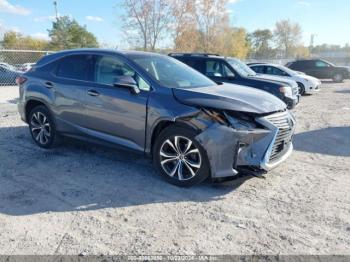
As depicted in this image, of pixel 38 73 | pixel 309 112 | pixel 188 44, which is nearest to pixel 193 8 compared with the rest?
pixel 188 44

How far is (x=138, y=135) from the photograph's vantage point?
182 inches

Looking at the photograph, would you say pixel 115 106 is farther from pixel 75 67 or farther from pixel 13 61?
pixel 13 61

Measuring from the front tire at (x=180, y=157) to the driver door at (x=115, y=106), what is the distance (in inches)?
13.6

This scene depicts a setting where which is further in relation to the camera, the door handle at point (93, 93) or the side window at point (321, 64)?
the side window at point (321, 64)

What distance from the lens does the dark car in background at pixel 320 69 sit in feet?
75.0

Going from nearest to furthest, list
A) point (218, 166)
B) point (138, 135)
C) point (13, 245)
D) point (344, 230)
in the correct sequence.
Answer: point (13, 245) < point (344, 230) < point (218, 166) < point (138, 135)

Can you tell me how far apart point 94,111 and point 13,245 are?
2.36 metres

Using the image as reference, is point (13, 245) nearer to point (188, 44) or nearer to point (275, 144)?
point (275, 144)

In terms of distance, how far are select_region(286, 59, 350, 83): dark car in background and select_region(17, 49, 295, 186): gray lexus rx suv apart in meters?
19.6

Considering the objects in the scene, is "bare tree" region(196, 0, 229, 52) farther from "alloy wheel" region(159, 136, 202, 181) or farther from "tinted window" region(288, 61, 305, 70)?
"alloy wheel" region(159, 136, 202, 181)

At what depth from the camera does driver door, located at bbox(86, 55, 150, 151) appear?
4582 millimetres

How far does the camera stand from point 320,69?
75.6 feet

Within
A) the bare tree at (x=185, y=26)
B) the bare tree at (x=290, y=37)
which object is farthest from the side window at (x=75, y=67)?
the bare tree at (x=290, y=37)

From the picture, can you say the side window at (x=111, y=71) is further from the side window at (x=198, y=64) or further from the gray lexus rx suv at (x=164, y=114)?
the side window at (x=198, y=64)
